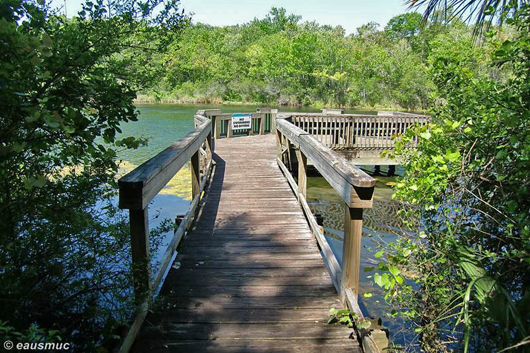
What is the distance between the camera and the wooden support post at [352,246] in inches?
110

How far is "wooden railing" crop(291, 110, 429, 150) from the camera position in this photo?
11.1 m

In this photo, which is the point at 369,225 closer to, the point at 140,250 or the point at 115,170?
the point at 140,250

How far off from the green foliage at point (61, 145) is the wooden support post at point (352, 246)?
1.54 meters

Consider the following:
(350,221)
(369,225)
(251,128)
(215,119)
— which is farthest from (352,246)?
(251,128)

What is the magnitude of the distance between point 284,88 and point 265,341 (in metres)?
53.9

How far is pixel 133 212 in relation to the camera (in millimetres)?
2453

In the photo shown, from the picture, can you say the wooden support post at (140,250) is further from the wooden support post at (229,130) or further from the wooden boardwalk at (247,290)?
the wooden support post at (229,130)

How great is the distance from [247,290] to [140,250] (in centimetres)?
118

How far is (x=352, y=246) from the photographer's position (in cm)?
283

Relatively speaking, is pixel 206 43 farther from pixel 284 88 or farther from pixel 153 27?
pixel 153 27

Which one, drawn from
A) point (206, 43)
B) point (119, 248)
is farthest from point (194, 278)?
point (206, 43)

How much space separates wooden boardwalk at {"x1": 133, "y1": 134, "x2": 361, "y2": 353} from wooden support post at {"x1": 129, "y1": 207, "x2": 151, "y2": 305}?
0.56ft

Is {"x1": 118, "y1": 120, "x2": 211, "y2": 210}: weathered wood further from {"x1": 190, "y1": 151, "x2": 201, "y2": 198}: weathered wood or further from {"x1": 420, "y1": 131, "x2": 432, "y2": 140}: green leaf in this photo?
{"x1": 190, "y1": 151, "x2": 201, "y2": 198}: weathered wood

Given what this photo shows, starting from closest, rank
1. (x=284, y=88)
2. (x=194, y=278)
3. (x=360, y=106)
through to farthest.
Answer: (x=194, y=278)
(x=360, y=106)
(x=284, y=88)
